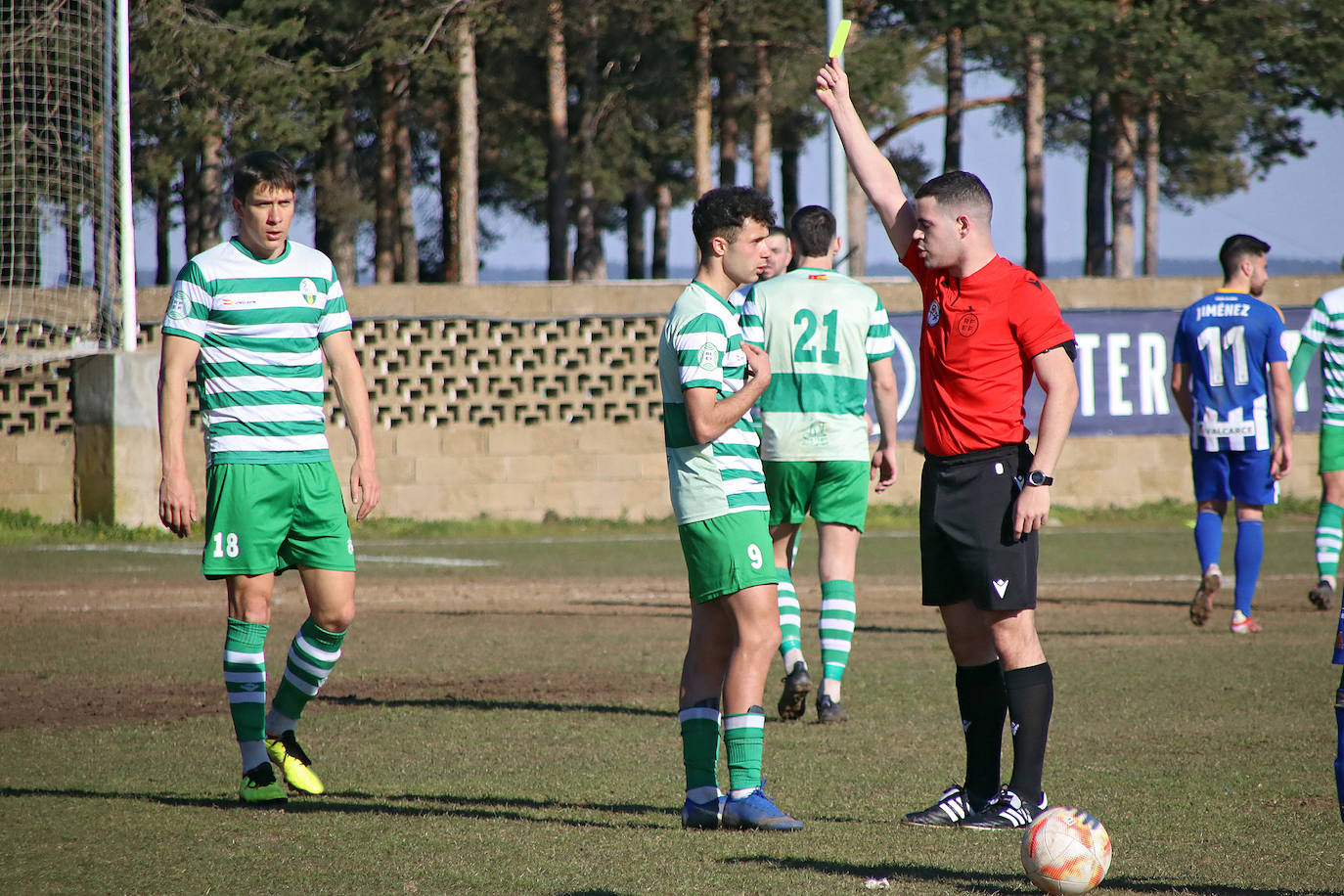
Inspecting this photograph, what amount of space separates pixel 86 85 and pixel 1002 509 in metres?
15.8

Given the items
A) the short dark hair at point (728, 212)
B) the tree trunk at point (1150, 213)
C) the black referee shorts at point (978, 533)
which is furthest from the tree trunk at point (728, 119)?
the black referee shorts at point (978, 533)

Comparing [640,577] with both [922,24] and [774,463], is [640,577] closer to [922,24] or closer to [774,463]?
[774,463]

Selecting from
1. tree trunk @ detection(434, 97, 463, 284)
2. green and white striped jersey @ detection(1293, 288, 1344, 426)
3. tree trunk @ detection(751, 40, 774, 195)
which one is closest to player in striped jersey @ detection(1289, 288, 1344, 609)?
green and white striped jersey @ detection(1293, 288, 1344, 426)

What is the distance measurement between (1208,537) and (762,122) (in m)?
25.6

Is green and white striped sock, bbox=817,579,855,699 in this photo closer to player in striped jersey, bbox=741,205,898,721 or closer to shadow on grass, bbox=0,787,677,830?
player in striped jersey, bbox=741,205,898,721

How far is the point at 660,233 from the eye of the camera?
149 ft

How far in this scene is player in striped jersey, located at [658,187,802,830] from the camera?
4.65 meters

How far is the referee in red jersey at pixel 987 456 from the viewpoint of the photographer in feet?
14.8

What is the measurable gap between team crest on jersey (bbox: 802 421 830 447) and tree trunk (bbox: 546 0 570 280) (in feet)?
82.6

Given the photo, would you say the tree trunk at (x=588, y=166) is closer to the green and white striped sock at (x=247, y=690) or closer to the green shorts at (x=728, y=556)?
the green and white striped sock at (x=247, y=690)

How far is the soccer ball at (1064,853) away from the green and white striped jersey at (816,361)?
314 cm

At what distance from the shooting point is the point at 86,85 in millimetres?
17594

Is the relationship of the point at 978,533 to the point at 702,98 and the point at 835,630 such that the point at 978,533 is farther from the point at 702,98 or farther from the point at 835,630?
the point at 702,98

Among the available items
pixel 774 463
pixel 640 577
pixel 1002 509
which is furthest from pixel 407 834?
pixel 640 577
